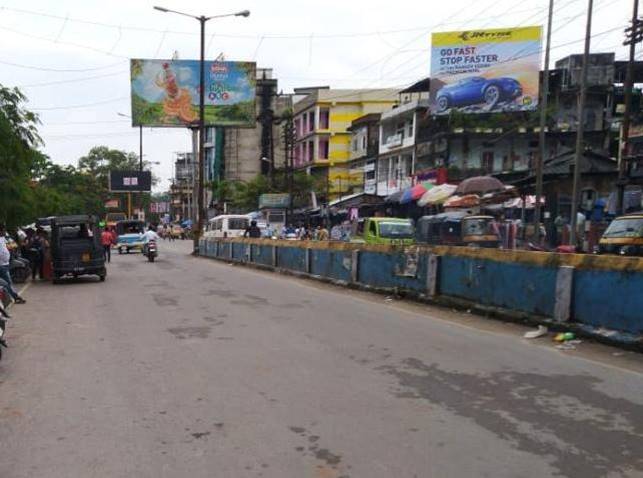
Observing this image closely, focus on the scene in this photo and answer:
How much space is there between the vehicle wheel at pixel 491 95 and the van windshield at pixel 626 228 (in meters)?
27.4

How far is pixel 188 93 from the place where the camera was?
4175 centimetres

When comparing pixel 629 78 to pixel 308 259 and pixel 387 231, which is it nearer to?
pixel 387 231

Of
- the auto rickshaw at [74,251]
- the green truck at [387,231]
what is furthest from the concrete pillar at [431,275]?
the auto rickshaw at [74,251]

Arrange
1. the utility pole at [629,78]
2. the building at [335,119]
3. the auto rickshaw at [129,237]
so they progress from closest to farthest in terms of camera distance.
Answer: the utility pole at [629,78]
the auto rickshaw at [129,237]
the building at [335,119]

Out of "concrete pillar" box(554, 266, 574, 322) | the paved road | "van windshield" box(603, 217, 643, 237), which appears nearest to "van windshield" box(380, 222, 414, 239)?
"van windshield" box(603, 217, 643, 237)

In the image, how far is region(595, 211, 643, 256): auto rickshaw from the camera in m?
15.7

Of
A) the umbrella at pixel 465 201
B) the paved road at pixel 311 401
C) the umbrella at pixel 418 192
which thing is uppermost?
the umbrella at pixel 418 192

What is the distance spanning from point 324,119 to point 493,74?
26.1m

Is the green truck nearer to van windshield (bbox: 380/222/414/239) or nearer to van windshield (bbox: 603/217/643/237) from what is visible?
van windshield (bbox: 380/222/414/239)

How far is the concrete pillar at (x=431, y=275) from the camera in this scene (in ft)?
43.5

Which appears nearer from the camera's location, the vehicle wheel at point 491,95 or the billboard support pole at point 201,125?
the billboard support pole at point 201,125

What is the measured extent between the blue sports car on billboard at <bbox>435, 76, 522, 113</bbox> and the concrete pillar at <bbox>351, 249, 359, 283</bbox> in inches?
1110

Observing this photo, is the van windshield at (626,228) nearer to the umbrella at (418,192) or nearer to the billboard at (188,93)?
the umbrella at (418,192)

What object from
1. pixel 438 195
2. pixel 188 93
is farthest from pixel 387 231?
pixel 188 93
